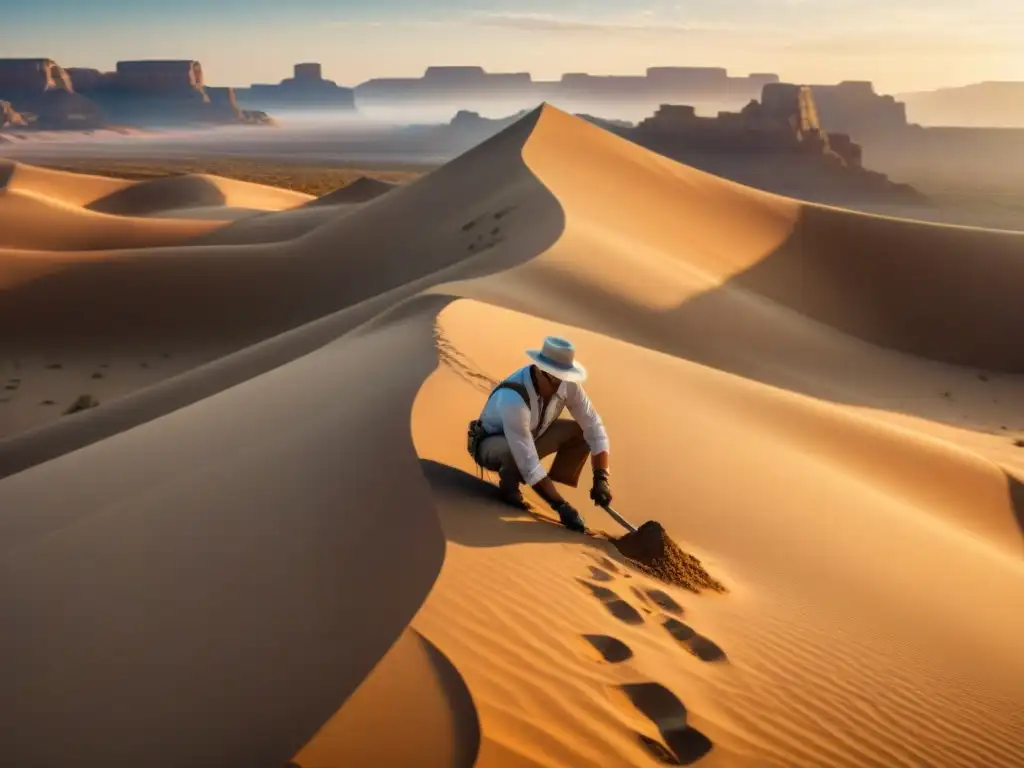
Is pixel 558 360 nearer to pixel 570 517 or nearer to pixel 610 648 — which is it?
pixel 570 517

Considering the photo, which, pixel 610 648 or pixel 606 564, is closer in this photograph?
pixel 610 648

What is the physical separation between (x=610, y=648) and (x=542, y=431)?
1735 mm

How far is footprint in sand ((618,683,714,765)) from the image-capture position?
120 inches

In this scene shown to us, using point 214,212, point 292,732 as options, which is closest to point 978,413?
point 292,732

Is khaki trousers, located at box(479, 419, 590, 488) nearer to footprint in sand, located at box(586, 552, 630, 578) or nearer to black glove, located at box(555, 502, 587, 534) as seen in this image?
black glove, located at box(555, 502, 587, 534)

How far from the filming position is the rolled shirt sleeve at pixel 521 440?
15.2 feet

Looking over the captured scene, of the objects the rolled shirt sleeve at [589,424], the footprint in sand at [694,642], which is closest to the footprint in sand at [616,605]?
the footprint in sand at [694,642]

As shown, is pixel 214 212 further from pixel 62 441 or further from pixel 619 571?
pixel 619 571

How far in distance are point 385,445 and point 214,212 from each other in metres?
39.5

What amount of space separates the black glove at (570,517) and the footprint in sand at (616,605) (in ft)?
2.36

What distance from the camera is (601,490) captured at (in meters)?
4.95

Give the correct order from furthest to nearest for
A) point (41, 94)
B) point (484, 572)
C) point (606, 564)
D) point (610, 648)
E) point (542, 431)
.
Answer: point (41, 94) < point (542, 431) < point (606, 564) < point (484, 572) < point (610, 648)

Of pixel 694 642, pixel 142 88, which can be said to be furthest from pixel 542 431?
pixel 142 88

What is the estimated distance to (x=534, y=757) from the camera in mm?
2758
